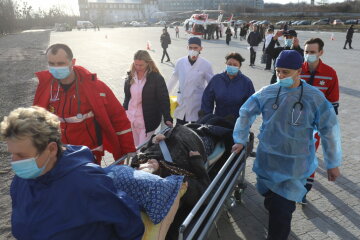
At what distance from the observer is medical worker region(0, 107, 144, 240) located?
1604 mm

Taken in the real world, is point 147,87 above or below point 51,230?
above

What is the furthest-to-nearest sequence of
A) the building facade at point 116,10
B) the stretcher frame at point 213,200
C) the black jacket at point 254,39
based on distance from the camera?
1. the building facade at point 116,10
2. the black jacket at point 254,39
3. the stretcher frame at point 213,200

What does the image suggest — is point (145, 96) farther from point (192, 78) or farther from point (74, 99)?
point (74, 99)

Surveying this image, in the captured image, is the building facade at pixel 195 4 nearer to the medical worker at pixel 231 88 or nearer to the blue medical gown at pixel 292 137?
the medical worker at pixel 231 88

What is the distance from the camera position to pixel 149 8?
107750 mm

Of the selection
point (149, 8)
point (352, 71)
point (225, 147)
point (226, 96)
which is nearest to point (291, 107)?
point (225, 147)

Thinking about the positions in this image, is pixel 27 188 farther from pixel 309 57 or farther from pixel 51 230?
pixel 309 57

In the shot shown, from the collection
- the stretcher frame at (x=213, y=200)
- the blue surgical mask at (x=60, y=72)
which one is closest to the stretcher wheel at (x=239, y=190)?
the stretcher frame at (x=213, y=200)

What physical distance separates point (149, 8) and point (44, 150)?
114m

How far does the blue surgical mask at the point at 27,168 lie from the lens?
64.8 inches

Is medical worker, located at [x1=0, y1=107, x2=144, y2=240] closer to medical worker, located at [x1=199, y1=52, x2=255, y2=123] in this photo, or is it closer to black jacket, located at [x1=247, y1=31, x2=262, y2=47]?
medical worker, located at [x1=199, y1=52, x2=255, y2=123]

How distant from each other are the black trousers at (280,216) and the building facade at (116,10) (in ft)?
325

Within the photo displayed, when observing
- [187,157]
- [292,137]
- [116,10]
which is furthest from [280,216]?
[116,10]

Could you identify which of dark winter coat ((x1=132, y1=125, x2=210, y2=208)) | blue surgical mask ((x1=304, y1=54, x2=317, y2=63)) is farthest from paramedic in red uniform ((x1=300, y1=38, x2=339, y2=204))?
dark winter coat ((x1=132, y1=125, x2=210, y2=208))
